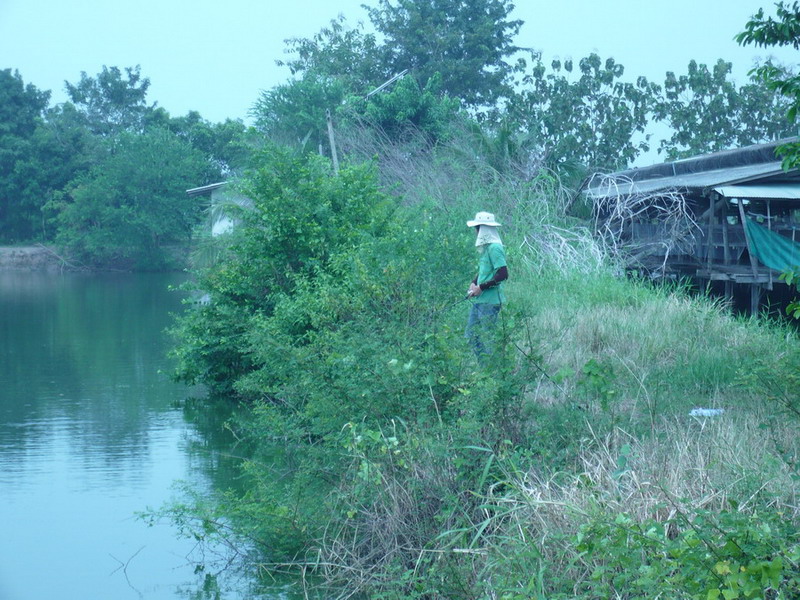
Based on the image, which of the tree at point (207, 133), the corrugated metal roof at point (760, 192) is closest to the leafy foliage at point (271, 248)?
the corrugated metal roof at point (760, 192)

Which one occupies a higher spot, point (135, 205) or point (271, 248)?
point (135, 205)

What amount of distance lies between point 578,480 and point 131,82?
68.6 m

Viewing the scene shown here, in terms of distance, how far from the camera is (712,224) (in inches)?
710

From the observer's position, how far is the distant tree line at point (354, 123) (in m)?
28.6

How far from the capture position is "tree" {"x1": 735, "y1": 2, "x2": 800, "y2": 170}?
6.41 metres

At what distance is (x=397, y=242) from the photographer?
37.0 feet

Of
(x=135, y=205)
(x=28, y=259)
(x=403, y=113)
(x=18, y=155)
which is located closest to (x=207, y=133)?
(x=135, y=205)

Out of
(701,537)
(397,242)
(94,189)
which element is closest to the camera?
(701,537)

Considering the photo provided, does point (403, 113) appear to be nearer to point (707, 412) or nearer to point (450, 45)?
point (450, 45)

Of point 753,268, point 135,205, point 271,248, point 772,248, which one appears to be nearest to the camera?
point 271,248

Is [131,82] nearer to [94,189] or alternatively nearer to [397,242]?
[94,189]

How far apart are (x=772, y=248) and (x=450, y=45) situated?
26.9 meters

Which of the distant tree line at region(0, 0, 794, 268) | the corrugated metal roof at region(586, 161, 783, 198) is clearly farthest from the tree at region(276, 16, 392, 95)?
the corrugated metal roof at region(586, 161, 783, 198)

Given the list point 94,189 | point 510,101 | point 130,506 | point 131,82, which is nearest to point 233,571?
point 130,506
